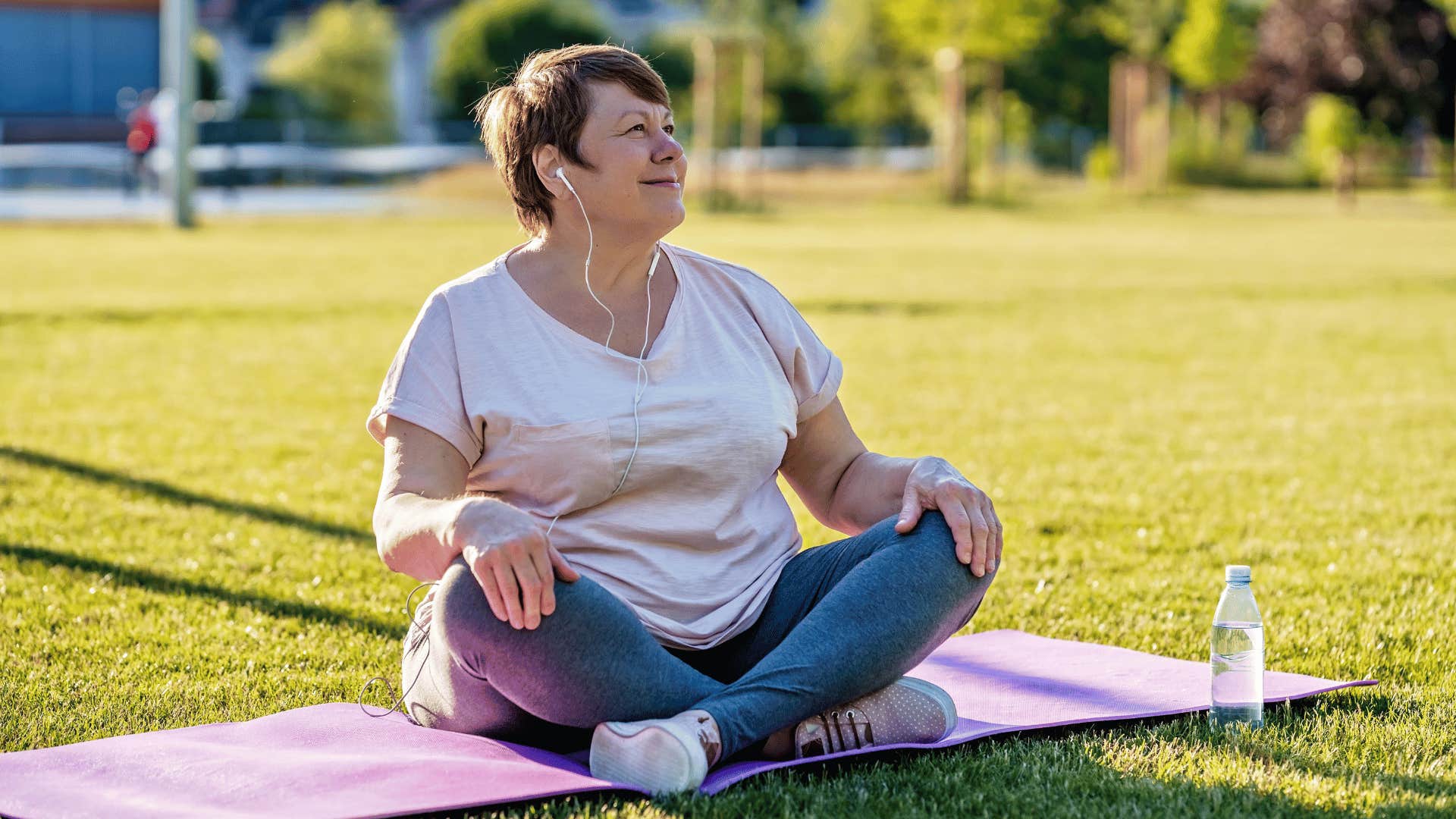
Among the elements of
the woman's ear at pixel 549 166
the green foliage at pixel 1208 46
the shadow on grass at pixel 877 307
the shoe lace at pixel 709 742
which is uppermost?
the green foliage at pixel 1208 46

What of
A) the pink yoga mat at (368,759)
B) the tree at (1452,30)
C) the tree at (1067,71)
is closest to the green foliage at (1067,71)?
the tree at (1067,71)

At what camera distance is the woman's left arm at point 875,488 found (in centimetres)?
326

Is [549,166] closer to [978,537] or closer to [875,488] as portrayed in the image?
[875,488]

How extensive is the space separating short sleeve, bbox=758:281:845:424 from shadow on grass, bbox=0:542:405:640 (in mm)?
1533

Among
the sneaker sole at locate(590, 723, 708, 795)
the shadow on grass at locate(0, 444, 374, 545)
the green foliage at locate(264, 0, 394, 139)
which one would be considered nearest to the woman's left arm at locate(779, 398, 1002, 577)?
the sneaker sole at locate(590, 723, 708, 795)

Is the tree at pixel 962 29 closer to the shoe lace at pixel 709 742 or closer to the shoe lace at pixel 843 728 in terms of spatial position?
the shoe lace at pixel 843 728

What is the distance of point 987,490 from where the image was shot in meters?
6.85

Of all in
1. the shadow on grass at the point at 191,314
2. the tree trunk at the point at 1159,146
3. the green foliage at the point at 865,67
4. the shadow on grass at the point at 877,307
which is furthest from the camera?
the green foliage at the point at 865,67

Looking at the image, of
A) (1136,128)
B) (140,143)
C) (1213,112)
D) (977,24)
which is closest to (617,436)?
(140,143)

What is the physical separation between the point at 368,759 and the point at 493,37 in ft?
A: 155

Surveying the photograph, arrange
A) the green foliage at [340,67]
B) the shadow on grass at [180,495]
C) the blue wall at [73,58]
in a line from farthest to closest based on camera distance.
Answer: the green foliage at [340,67], the blue wall at [73,58], the shadow on grass at [180,495]

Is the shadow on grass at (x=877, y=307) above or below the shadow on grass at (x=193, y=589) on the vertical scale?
above

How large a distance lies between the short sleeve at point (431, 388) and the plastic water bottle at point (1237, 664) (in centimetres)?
151

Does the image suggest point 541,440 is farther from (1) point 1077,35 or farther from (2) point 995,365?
(1) point 1077,35
